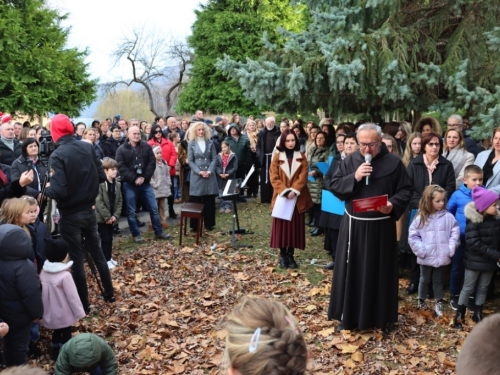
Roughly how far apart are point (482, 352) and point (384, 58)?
775 cm

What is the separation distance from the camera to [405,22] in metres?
9.78

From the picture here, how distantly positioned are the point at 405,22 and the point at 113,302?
24.6 feet

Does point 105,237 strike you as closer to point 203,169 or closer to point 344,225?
point 203,169

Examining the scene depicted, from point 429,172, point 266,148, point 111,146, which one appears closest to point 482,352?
point 429,172

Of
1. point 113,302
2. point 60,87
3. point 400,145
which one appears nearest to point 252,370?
point 113,302

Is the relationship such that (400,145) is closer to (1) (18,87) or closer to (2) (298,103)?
(2) (298,103)

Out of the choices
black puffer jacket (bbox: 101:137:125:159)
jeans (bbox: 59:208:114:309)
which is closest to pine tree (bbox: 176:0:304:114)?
black puffer jacket (bbox: 101:137:125:159)

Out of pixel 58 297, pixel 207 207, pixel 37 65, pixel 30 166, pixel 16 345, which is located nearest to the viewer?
pixel 16 345

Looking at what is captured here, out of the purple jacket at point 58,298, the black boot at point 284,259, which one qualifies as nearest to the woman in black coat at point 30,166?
the purple jacket at point 58,298

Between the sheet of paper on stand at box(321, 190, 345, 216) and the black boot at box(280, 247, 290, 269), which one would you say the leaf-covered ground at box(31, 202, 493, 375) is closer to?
the black boot at box(280, 247, 290, 269)

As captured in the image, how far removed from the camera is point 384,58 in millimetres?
8789

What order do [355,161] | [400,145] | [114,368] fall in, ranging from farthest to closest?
[400,145]
[355,161]
[114,368]

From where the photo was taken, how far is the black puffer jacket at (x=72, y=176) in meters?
6.12

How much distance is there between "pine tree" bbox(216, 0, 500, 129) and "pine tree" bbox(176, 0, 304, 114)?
18.7 m
